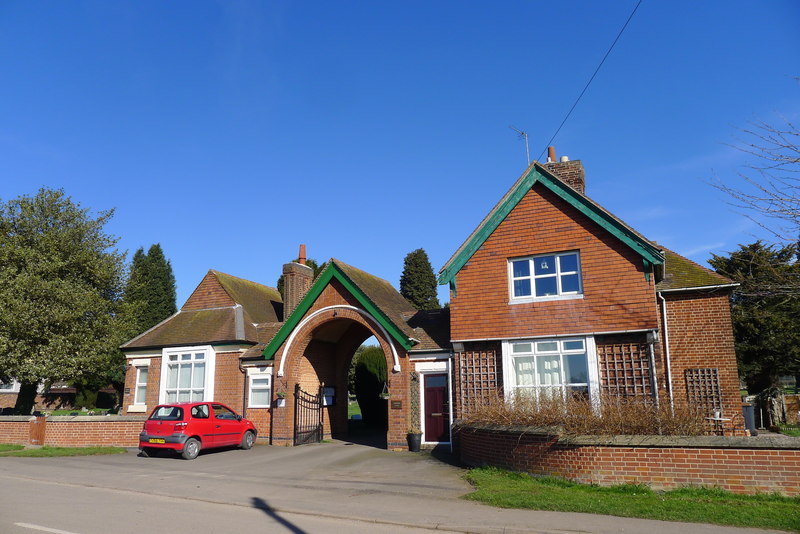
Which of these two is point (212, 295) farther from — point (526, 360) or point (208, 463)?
point (526, 360)

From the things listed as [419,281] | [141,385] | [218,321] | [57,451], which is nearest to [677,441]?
[57,451]

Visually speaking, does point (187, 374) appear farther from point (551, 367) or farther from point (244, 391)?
point (551, 367)

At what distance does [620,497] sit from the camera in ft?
31.4

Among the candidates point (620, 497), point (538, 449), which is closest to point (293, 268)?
point (538, 449)

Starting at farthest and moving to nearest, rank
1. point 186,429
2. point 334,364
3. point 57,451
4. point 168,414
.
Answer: point 334,364, point 57,451, point 168,414, point 186,429

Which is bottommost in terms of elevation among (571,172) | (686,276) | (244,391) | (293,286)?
(244,391)

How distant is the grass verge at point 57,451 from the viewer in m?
17.4

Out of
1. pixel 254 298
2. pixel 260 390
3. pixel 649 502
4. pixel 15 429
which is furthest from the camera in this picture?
A: pixel 254 298

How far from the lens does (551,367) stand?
16469 millimetres

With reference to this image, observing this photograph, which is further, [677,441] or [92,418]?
[92,418]

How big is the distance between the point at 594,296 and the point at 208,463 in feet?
39.2

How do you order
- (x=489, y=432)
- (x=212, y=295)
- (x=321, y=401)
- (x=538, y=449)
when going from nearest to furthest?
(x=538, y=449) → (x=489, y=432) → (x=321, y=401) → (x=212, y=295)

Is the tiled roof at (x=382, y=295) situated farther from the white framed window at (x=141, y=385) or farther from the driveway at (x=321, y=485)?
the white framed window at (x=141, y=385)

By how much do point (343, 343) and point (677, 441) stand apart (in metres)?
16.2
